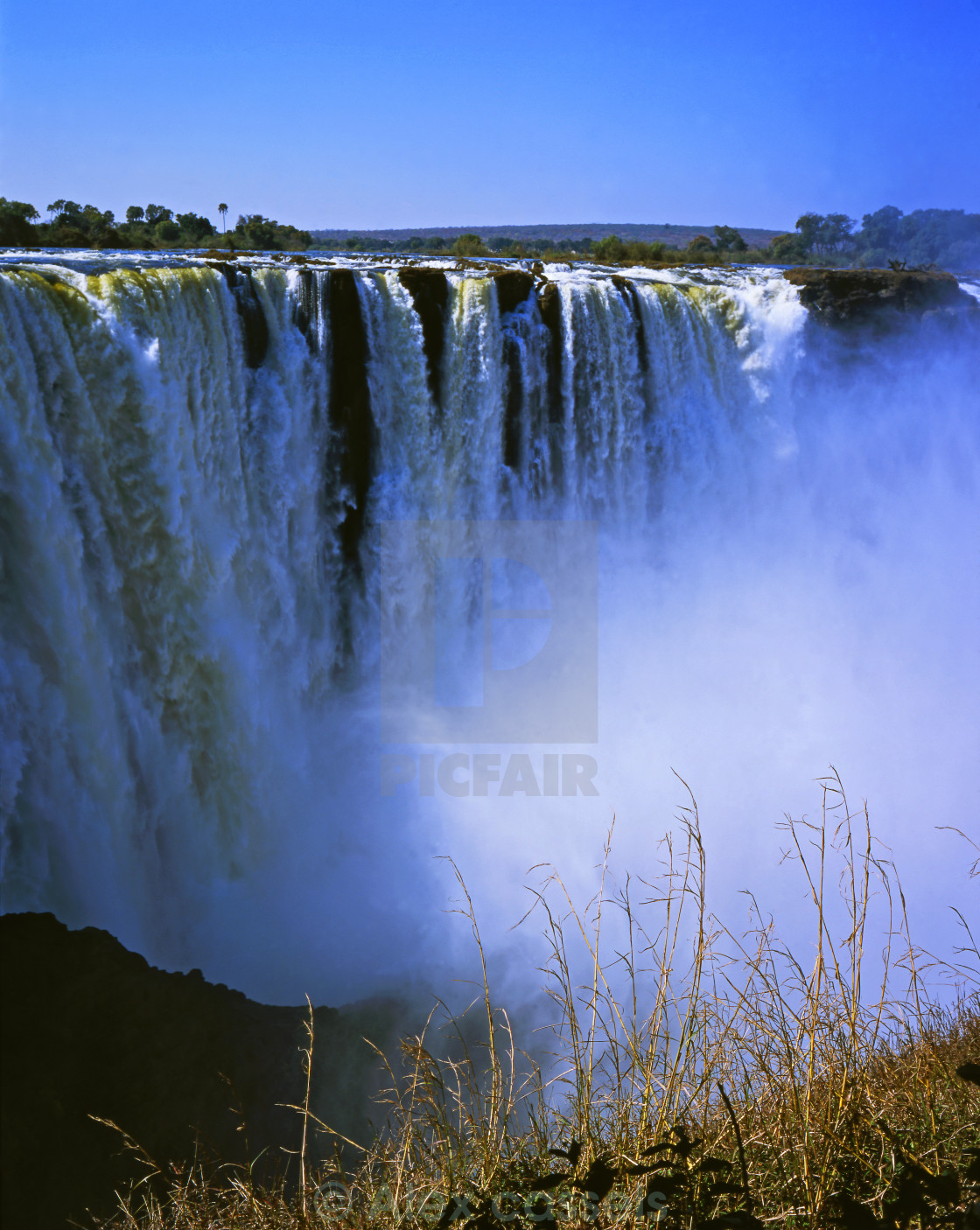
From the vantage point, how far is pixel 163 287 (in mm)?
6270

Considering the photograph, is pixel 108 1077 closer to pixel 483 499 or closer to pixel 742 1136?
pixel 742 1136

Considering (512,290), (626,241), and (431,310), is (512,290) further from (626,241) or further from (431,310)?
(626,241)

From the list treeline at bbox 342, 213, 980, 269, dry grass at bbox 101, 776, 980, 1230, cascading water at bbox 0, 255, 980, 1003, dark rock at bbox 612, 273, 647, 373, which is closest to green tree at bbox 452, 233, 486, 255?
treeline at bbox 342, 213, 980, 269

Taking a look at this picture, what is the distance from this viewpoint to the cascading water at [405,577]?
19.6ft

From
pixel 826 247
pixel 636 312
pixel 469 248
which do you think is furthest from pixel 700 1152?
pixel 826 247

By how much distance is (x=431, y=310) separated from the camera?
7.91 metres

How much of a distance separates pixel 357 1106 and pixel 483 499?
527 centimetres

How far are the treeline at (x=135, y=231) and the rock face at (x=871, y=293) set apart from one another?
32.5 feet

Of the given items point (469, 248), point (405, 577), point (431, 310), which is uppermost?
point (469, 248)

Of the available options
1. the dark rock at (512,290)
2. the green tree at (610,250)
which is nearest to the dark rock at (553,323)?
the dark rock at (512,290)

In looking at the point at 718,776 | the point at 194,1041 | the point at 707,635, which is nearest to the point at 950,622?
the point at 707,635

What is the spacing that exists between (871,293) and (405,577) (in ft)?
21.5

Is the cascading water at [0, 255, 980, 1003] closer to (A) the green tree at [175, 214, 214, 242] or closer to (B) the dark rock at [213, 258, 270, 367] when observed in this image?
(B) the dark rock at [213, 258, 270, 367]

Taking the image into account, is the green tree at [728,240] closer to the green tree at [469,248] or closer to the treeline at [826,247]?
the treeline at [826,247]
